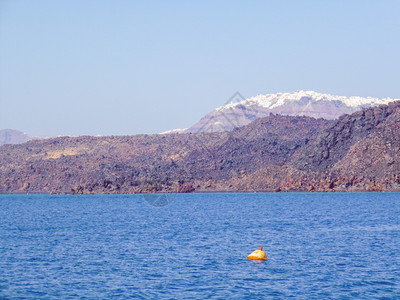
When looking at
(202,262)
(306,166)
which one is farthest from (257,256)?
(306,166)

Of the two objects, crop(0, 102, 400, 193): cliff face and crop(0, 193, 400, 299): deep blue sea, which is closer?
crop(0, 193, 400, 299): deep blue sea

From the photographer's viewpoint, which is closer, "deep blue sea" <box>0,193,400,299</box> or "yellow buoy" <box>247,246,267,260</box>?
"deep blue sea" <box>0,193,400,299</box>

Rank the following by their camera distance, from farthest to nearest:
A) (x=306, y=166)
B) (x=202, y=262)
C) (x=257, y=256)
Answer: (x=306, y=166)
(x=257, y=256)
(x=202, y=262)

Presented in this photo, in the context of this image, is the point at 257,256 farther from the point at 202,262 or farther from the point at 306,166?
the point at 306,166

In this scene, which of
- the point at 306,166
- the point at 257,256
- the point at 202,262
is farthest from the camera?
the point at 306,166

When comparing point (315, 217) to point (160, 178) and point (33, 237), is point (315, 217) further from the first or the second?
point (160, 178)

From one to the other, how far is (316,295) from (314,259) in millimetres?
11542

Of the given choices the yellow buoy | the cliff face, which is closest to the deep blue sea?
the yellow buoy

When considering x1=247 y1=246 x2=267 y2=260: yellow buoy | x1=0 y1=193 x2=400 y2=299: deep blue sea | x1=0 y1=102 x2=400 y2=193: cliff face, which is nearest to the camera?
x1=0 y1=193 x2=400 y2=299: deep blue sea

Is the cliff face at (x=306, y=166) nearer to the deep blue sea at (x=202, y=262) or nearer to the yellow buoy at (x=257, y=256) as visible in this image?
the deep blue sea at (x=202, y=262)

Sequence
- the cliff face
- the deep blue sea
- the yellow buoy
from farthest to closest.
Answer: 1. the cliff face
2. the yellow buoy
3. the deep blue sea

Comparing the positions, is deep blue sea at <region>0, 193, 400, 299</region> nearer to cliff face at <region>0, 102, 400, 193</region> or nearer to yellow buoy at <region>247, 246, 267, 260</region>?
yellow buoy at <region>247, 246, 267, 260</region>

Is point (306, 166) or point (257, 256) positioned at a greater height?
point (306, 166)

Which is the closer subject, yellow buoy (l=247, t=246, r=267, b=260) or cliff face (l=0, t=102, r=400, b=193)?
yellow buoy (l=247, t=246, r=267, b=260)
